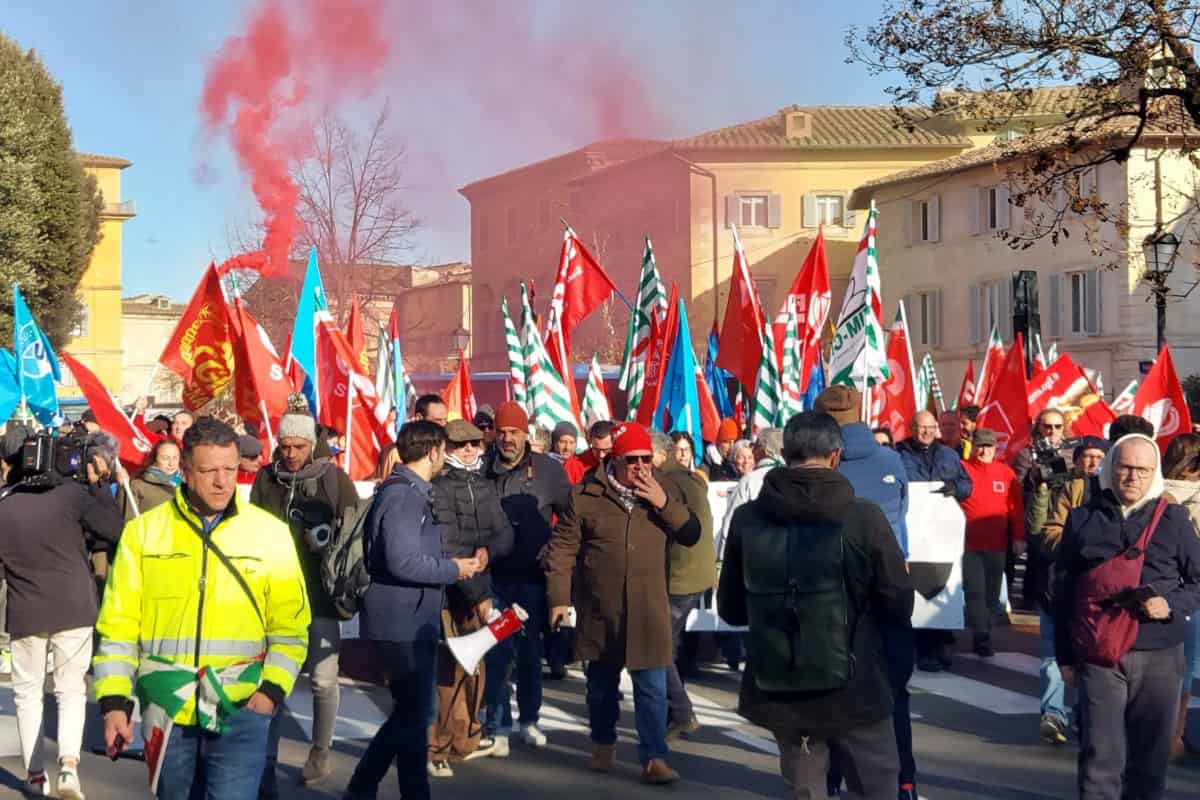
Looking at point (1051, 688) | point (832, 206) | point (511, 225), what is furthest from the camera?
point (511, 225)

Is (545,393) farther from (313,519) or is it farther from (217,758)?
(217,758)

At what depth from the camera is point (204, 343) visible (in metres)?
15.3

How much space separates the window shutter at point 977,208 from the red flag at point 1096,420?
3324 centimetres

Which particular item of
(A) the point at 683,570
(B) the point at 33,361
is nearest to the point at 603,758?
(A) the point at 683,570

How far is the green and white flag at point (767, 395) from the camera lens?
15859 mm

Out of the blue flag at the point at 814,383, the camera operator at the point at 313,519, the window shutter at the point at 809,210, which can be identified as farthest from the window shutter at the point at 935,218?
the camera operator at the point at 313,519

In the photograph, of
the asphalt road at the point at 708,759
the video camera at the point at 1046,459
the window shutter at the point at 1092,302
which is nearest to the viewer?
the asphalt road at the point at 708,759

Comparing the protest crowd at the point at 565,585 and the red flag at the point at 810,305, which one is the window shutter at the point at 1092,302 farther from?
the protest crowd at the point at 565,585

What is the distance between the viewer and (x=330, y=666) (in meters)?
8.02

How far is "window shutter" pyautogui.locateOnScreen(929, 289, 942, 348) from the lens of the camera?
5284cm

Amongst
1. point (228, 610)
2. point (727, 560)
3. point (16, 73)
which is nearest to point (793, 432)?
point (727, 560)

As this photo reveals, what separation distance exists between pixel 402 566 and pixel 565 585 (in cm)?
139

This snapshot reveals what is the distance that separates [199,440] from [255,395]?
9.88 meters

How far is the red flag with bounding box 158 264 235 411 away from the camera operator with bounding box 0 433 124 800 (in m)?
7.34
